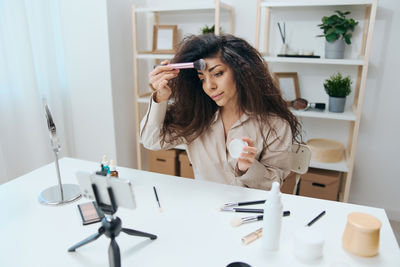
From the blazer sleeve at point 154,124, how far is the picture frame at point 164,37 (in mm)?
1342

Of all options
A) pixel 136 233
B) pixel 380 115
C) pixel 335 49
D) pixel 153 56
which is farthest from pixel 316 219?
pixel 153 56

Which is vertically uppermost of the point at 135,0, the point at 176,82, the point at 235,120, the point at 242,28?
the point at 135,0

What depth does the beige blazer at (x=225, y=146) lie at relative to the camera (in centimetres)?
131

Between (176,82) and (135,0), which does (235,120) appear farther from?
(135,0)

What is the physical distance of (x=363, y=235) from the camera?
2.51 feet

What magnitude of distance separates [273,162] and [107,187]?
833 mm

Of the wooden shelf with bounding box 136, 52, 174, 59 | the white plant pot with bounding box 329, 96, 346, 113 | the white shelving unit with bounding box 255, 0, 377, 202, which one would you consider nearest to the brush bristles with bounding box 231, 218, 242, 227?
the white shelving unit with bounding box 255, 0, 377, 202

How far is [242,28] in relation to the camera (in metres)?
2.47

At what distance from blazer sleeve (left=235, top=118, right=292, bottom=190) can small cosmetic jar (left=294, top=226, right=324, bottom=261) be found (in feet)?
1.44

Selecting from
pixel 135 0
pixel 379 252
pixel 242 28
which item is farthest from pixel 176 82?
pixel 135 0

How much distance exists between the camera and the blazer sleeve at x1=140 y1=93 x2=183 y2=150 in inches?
51.4

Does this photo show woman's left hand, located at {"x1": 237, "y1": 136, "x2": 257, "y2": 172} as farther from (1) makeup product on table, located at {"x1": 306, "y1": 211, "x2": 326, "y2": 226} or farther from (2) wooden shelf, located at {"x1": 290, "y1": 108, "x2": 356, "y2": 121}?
(2) wooden shelf, located at {"x1": 290, "y1": 108, "x2": 356, "y2": 121}

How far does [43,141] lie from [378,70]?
8.01ft

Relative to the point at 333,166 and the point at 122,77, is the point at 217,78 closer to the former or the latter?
the point at 333,166
